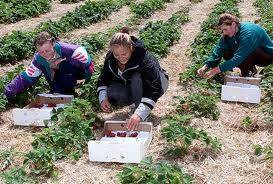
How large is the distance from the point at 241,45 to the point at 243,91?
726mm

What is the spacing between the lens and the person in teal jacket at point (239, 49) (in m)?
7.17

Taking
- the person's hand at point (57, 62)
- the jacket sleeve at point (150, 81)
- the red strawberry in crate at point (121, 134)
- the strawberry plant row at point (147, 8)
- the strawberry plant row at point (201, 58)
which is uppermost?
the jacket sleeve at point (150, 81)

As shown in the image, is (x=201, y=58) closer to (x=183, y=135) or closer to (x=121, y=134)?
(x=121, y=134)

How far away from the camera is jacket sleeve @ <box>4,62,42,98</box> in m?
6.92

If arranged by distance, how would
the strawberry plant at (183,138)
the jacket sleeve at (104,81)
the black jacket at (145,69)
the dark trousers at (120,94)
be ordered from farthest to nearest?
1. the dark trousers at (120,94)
2. the jacket sleeve at (104,81)
3. the black jacket at (145,69)
4. the strawberry plant at (183,138)

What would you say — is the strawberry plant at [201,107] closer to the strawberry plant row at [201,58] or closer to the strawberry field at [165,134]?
the strawberry field at [165,134]

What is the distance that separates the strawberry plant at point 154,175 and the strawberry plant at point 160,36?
5.24m

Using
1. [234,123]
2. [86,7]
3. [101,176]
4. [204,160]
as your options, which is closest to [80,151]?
[101,176]

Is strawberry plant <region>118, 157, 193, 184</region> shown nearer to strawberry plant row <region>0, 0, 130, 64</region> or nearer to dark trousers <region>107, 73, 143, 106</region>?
dark trousers <region>107, 73, 143, 106</region>

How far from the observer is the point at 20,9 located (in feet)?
47.7

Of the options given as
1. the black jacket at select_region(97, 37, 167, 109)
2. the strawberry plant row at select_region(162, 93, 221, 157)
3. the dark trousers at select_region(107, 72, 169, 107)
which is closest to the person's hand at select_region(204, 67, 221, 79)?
the strawberry plant row at select_region(162, 93, 221, 157)

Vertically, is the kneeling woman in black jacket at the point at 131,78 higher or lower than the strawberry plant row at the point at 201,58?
higher

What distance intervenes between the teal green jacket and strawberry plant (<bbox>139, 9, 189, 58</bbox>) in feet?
7.15

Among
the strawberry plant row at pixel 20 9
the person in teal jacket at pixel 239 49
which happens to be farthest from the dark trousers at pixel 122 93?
the strawberry plant row at pixel 20 9
